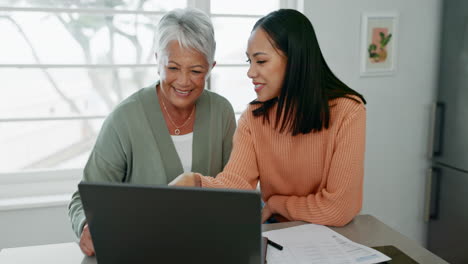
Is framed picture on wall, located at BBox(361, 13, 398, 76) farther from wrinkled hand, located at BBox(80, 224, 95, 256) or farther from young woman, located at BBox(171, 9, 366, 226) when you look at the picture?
wrinkled hand, located at BBox(80, 224, 95, 256)

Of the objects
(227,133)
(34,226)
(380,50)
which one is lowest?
(34,226)

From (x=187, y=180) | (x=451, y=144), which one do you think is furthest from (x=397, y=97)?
(x=187, y=180)

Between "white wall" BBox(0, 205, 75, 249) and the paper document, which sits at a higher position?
the paper document

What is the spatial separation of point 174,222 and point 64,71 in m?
1.81

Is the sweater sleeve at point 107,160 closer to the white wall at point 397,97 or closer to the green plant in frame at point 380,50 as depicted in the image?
the white wall at point 397,97

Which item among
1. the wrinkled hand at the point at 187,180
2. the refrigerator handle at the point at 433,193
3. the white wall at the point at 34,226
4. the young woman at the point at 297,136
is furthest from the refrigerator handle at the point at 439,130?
the white wall at the point at 34,226

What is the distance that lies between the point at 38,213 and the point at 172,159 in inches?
41.8

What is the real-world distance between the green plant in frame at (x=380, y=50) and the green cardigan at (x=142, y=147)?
1.37 m

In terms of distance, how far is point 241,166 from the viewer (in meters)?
1.45

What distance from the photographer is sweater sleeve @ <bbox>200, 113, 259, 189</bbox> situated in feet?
4.58

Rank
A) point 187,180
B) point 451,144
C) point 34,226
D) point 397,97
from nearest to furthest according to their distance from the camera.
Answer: point 187,180 < point 34,226 < point 451,144 < point 397,97

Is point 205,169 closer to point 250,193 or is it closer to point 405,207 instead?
point 250,193

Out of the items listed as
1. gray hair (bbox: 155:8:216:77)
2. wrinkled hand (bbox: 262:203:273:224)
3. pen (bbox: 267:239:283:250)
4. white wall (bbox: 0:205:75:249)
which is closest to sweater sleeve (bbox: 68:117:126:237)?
gray hair (bbox: 155:8:216:77)

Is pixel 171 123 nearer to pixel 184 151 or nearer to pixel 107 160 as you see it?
pixel 184 151
